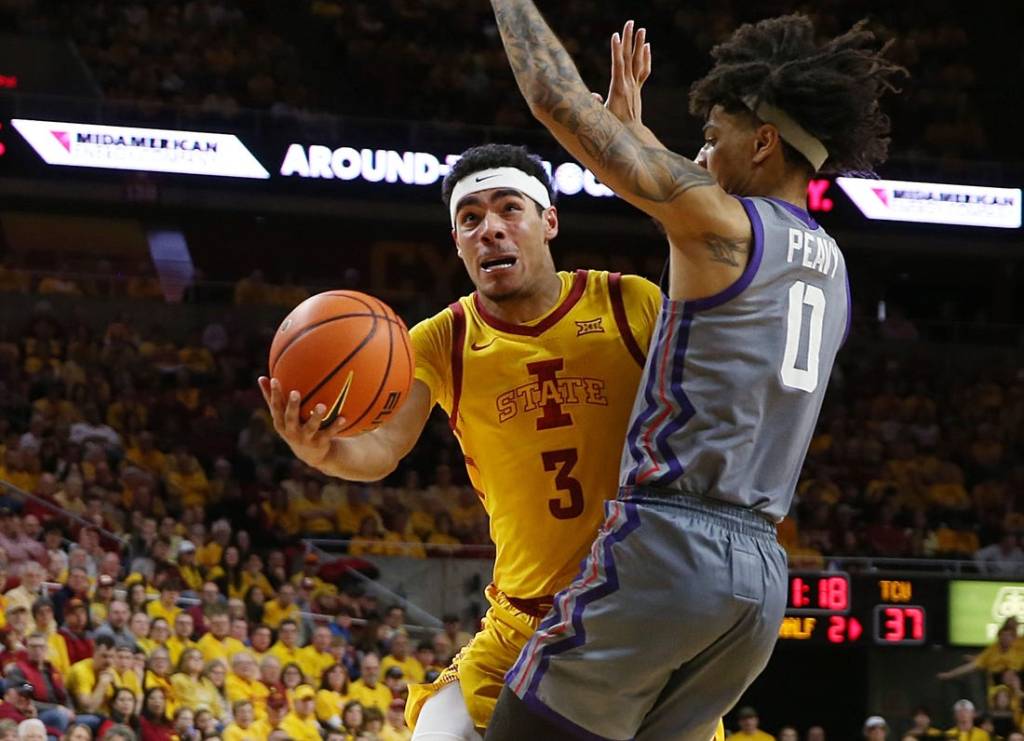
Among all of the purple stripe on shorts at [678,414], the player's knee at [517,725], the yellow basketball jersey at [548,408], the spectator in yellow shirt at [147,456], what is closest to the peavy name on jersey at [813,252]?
the purple stripe on shorts at [678,414]

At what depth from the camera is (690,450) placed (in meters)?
3.10

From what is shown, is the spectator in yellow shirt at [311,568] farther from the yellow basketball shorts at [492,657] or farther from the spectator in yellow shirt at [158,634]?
the yellow basketball shorts at [492,657]

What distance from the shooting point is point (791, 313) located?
3.18m

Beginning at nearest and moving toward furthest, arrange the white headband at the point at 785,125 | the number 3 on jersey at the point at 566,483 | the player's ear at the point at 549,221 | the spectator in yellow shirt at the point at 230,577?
1. the white headband at the point at 785,125
2. the number 3 on jersey at the point at 566,483
3. the player's ear at the point at 549,221
4. the spectator in yellow shirt at the point at 230,577

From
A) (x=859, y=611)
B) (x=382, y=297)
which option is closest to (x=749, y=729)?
(x=859, y=611)

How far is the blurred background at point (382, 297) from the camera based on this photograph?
39.6 ft

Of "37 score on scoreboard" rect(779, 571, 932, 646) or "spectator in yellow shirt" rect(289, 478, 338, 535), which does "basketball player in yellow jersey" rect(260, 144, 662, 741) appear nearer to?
"37 score on scoreboard" rect(779, 571, 932, 646)

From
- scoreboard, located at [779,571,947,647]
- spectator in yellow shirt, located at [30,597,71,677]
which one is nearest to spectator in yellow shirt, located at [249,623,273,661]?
spectator in yellow shirt, located at [30,597,71,677]

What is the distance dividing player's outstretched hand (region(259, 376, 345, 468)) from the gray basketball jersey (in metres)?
0.77

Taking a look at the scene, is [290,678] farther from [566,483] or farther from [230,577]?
[566,483]

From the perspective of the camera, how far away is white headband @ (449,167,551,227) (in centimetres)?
411

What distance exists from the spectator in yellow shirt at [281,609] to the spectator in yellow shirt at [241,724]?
4.83 ft

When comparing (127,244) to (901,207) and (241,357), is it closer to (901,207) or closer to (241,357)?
(241,357)

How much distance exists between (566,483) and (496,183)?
84 cm
